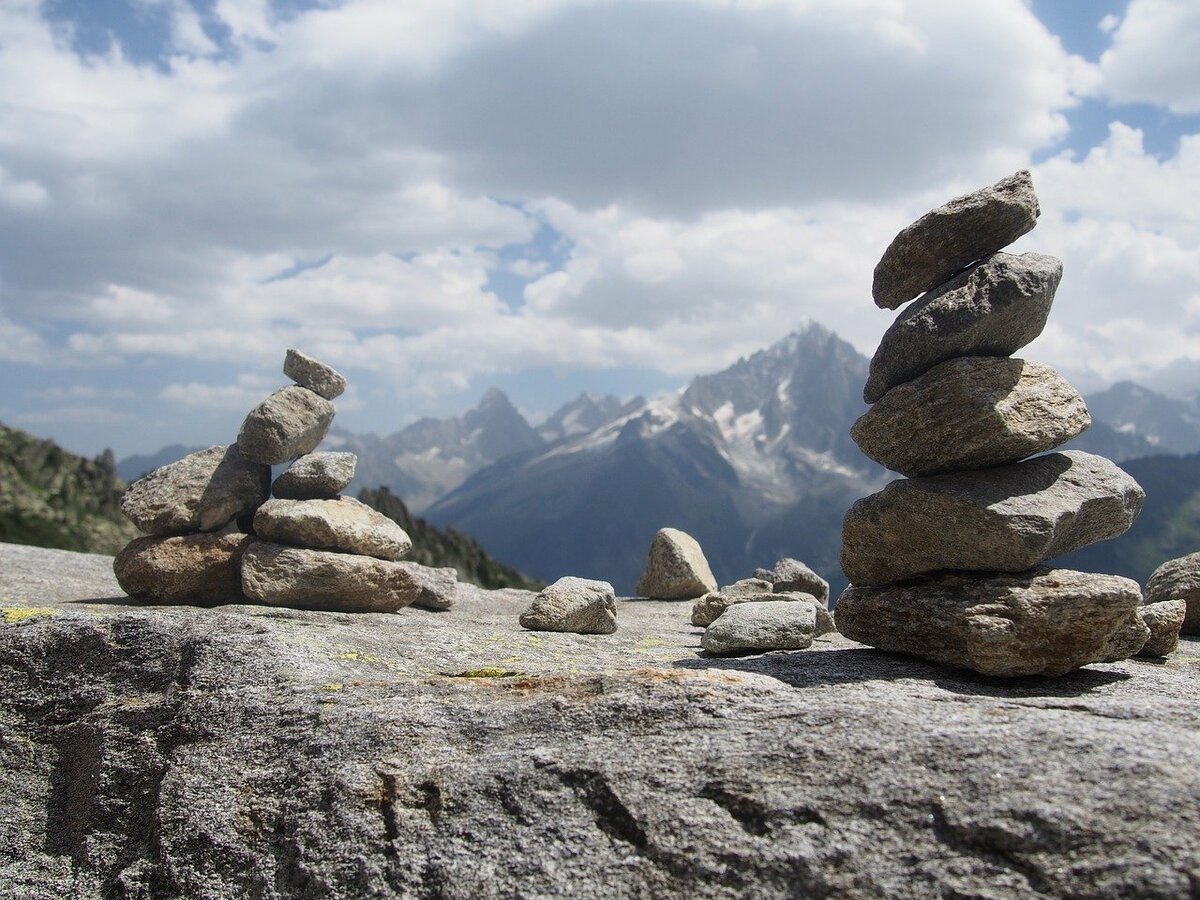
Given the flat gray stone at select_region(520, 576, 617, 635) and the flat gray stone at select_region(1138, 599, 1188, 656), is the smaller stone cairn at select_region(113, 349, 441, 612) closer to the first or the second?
the flat gray stone at select_region(520, 576, 617, 635)

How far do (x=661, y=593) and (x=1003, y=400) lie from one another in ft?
66.2

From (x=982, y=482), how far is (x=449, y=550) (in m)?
111

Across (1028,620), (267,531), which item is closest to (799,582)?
(1028,620)

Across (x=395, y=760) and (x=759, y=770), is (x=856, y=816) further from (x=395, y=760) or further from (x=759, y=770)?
(x=395, y=760)

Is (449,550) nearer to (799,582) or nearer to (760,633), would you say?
(799,582)

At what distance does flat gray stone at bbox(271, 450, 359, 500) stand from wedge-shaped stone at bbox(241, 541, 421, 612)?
5.69 feet

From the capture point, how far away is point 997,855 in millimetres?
8641

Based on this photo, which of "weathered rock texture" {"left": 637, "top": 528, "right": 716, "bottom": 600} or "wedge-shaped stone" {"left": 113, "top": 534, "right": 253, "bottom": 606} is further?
"weathered rock texture" {"left": 637, "top": 528, "right": 716, "bottom": 600}

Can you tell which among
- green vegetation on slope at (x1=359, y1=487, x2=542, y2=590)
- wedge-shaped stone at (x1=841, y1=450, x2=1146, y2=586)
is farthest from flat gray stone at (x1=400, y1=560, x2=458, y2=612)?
green vegetation on slope at (x1=359, y1=487, x2=542, y2=590)

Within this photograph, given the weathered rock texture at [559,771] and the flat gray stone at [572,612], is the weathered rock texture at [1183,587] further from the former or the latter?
the flat gray stone at [572,612]

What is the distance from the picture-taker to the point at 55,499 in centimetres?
8638

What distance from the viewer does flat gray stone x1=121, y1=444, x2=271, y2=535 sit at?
67.0ft

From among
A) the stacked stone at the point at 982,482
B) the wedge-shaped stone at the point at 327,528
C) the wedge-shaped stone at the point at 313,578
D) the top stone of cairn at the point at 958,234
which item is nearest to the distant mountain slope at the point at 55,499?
the wedge-shaped stone at the point at 327,528

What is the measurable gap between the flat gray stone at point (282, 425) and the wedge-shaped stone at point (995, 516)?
14.7 m
